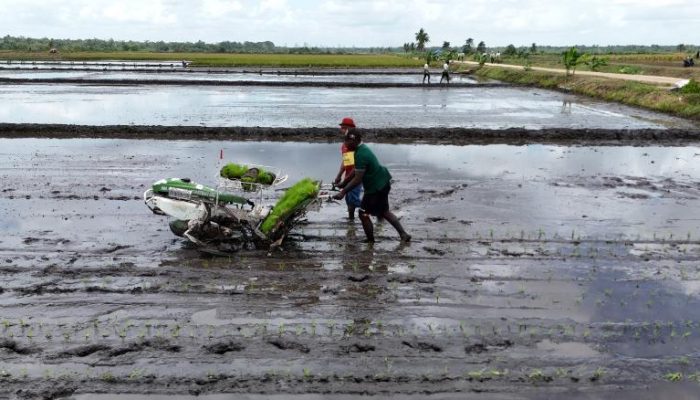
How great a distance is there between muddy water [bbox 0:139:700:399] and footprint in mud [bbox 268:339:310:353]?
16 mm

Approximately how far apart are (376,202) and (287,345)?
2992mm

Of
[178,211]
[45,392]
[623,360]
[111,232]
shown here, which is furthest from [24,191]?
[623,360]

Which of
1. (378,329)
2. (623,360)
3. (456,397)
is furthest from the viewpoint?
(378,329)

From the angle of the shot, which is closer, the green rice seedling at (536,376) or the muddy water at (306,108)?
the green rice seedling at (536,376)

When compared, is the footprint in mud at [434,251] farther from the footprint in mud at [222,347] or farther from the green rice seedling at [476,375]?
the footprint in mud at [222,347]

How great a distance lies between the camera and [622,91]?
90.5 ft

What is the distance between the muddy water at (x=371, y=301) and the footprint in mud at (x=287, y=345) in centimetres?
2

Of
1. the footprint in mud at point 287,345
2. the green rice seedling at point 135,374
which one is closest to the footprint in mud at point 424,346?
the footprint in mud at point 287,345

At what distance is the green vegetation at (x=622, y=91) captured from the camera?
22375mm

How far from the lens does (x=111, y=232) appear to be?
27.3ft

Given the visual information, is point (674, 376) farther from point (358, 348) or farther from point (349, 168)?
point (349, 168)

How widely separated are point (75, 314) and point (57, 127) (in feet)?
→ 43.4

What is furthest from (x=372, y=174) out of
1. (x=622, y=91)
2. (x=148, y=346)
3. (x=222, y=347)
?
(x=622, y=91)

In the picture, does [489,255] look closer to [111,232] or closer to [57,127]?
[111,232]
